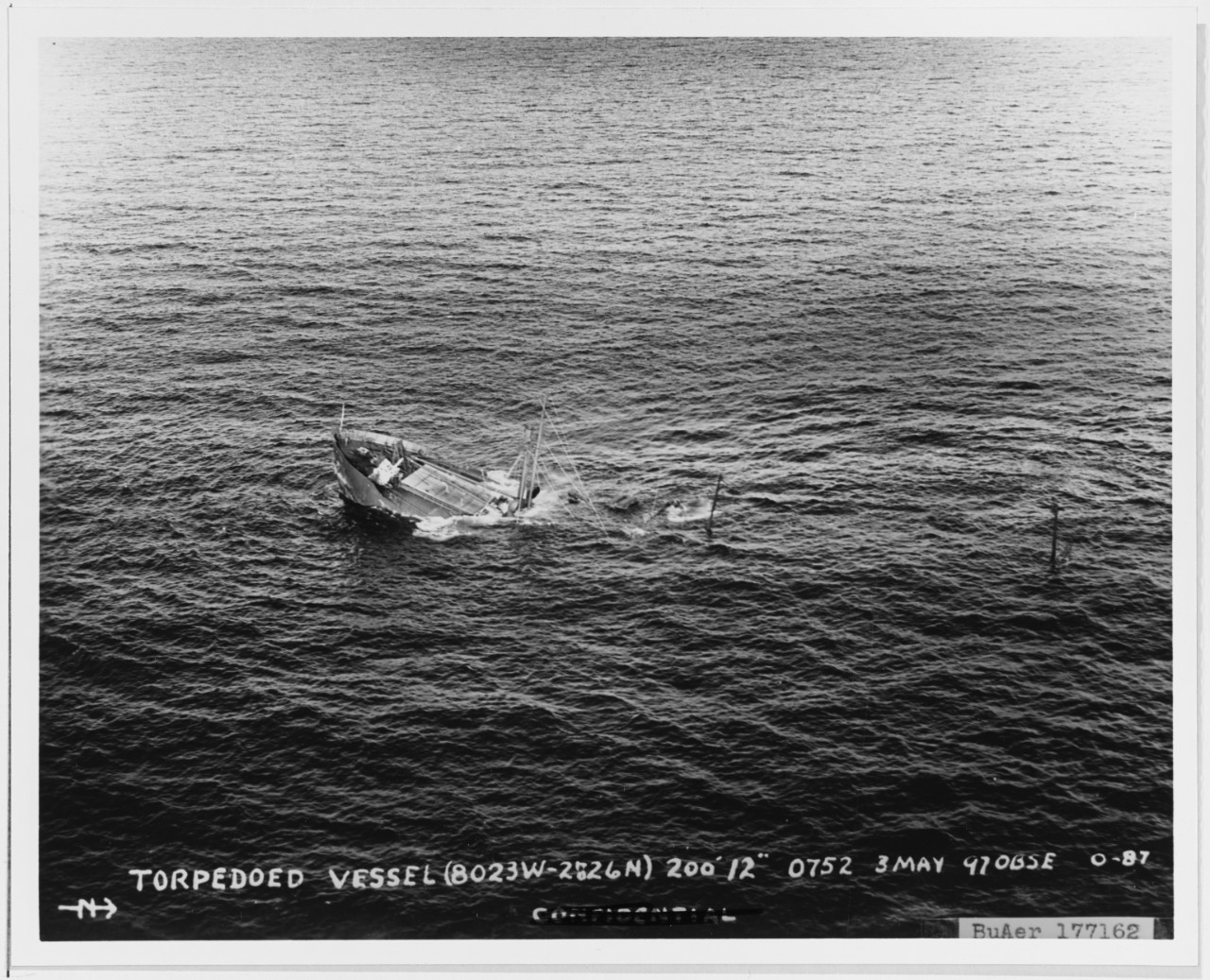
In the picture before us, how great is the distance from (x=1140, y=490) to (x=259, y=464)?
163 feet

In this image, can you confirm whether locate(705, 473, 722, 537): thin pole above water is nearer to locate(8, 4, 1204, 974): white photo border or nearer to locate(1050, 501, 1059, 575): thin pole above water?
locate(1050, 501, 1059, 575): thin pole above water

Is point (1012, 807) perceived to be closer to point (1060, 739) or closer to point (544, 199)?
point (1060, 739)

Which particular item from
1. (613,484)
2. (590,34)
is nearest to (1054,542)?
(613,484)

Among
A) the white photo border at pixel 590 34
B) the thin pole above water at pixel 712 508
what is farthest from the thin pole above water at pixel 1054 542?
the thin pole above water at pixel 712 508

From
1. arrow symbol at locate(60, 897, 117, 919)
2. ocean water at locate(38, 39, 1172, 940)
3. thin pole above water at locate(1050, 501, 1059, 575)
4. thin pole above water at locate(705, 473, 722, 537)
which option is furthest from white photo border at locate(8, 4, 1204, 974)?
Result: thin pole above water at locate(705, 473, 722, 537)

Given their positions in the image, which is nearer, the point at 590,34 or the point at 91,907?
the point at 91,907

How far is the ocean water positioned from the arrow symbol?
0.49 metres

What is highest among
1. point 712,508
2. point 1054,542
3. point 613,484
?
point 613,484

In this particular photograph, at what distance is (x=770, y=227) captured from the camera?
85.1 m

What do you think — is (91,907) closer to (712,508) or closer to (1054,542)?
(712,508)

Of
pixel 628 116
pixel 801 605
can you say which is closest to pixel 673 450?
pixel 801 605

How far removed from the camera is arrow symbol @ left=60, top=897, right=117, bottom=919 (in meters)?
61.0

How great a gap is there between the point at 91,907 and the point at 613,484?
121ft

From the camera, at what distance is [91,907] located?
2410 inches
